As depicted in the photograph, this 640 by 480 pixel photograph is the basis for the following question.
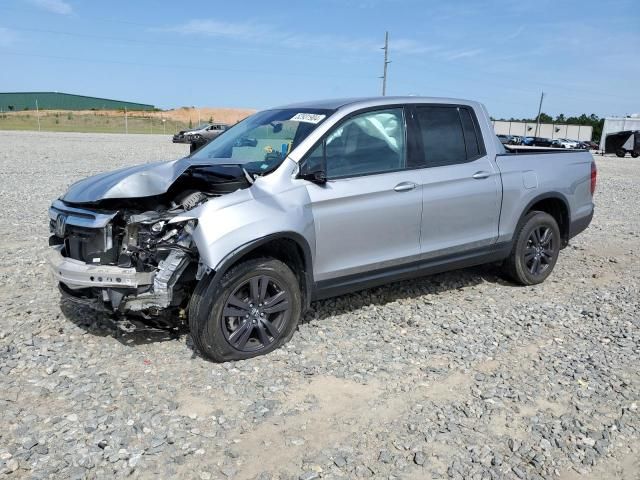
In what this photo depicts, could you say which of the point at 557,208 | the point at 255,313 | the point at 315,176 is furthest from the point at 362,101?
the point at 557,208

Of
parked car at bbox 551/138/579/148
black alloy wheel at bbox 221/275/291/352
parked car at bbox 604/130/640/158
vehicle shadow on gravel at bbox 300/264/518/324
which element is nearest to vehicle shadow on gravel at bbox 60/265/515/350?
vehicle shadow on gravel at bbox 300/264/518/324

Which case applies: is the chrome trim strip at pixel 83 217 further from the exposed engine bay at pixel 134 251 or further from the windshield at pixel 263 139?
the windshield at pixel 263 139

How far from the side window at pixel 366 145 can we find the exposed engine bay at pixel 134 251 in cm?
76

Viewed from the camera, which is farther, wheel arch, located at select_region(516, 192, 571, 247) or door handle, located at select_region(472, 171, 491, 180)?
wheel arch, located at select_region(516, 192, 571, 247)

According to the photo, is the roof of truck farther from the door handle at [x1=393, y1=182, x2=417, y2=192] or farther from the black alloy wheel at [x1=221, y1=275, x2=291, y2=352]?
the black alloy wheel at [x1=221, y1=275, x2=291, y2=352]

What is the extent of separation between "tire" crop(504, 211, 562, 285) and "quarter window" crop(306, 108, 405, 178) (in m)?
1.85

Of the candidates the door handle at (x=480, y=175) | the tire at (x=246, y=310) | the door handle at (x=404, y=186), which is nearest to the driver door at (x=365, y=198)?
the door handle at (x=404, y=186)

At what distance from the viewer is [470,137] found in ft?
18.3

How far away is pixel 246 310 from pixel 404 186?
1703mm

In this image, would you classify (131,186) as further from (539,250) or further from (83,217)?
(539,250)

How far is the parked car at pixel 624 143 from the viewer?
3725 cm

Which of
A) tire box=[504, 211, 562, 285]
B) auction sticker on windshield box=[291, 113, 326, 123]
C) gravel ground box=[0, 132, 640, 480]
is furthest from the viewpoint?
tire box=[504, 211, 562, 285]

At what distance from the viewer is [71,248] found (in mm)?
4285

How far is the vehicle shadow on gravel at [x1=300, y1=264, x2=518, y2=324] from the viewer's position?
5.36 meters
